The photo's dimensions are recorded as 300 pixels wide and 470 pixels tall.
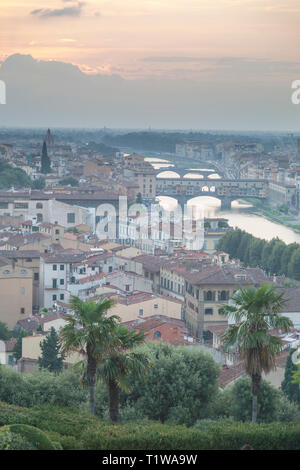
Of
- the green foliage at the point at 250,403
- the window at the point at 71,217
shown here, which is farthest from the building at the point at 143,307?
the window at the point at 71,217

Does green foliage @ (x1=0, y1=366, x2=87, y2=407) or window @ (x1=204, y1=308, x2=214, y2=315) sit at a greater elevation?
green foliage @ (x1=0, y1=366, x2=87, y2=407)

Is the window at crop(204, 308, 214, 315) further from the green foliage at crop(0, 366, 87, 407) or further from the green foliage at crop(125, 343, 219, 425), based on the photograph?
the green foliage at crop(0, 366, 87, 407)

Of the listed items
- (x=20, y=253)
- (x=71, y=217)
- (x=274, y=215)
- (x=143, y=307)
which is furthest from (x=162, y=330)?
(x=274, y=215)

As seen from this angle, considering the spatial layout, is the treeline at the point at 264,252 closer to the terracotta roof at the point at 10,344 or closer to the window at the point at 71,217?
the window at the point at 71,217

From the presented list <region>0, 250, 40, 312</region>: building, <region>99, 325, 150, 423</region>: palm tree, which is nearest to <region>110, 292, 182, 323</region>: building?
<region>0, 250, 40, 312</region>: building

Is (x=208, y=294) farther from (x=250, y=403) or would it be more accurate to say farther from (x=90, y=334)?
(x=90, y=334)
